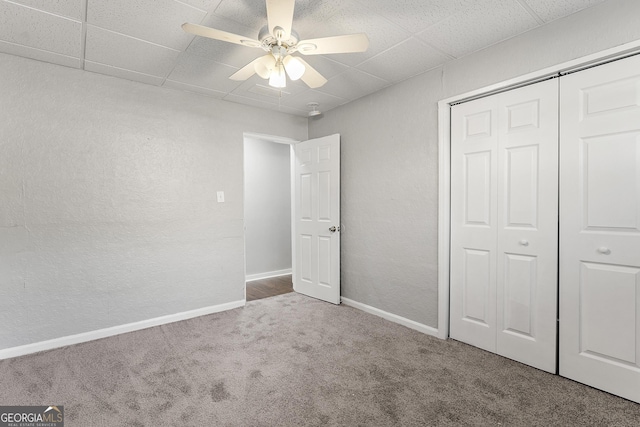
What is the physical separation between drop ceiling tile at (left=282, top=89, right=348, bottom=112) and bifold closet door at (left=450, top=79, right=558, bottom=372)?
1410mm

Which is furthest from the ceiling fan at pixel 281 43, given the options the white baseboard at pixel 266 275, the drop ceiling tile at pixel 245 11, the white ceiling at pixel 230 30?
the white baseboard at pixel 266 275

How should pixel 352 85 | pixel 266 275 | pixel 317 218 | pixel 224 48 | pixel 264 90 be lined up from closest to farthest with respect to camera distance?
pixel 224 48 < pixel 352 85 < pixel 264 90 < pixel 317 218 < pixel 266 275

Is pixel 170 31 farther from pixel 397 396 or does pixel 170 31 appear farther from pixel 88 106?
pixel 397 396

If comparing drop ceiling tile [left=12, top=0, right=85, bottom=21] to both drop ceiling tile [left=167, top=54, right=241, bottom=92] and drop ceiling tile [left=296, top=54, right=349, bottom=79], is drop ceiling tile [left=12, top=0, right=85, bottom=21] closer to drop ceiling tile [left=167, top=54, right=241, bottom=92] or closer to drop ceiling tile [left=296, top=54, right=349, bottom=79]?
drop ceiling tile [left=167, top=54, right=241, bottom=92]

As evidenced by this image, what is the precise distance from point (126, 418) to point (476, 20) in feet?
10.9

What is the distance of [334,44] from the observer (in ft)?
5.97

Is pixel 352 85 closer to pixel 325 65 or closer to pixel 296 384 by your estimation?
pixel 325 65

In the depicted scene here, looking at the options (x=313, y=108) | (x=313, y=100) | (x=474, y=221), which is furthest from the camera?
(x=313, y=108)

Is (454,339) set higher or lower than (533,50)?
lower

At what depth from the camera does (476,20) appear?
205 cm

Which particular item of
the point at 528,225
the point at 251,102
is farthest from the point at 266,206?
the point at 528,225

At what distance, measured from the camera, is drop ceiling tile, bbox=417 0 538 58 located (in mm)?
1937

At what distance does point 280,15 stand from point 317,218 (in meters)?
2.56

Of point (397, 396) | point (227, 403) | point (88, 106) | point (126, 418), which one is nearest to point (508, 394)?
point (397, 396)
